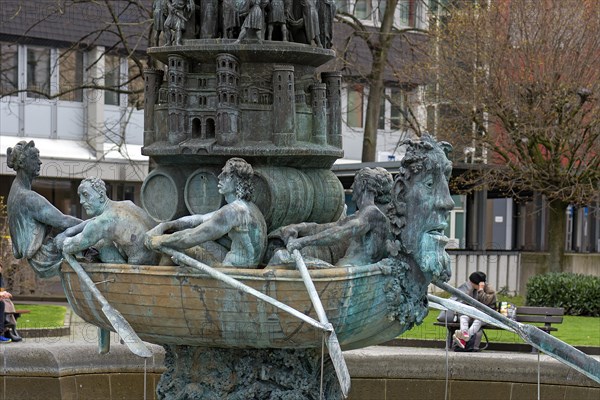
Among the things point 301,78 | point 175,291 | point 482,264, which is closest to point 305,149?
point 301,78

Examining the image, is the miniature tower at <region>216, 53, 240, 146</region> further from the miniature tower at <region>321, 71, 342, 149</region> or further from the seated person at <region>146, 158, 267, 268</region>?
the miniature tower at <region>321, 71, 342, 149</region>

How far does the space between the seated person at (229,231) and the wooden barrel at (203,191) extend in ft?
1.44

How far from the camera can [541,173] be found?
32781 mm

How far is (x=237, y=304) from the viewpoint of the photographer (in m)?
9.75

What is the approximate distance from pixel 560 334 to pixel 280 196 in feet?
45.5

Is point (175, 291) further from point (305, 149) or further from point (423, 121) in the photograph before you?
point (423, 121)

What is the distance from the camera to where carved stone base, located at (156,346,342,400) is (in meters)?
10.5

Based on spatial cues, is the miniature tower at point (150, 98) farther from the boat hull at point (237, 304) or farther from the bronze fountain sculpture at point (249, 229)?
the boat hull at point (237, 304)

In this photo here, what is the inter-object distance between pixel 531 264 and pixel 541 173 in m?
4.63

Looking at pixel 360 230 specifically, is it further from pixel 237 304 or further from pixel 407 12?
pixel 407 12

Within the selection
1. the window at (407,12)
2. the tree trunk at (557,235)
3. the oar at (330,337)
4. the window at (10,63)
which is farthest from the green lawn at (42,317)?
the window at (407,12)

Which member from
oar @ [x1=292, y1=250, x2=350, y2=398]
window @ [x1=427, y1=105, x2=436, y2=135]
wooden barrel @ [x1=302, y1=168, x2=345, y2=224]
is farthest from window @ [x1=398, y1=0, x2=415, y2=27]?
oar @ [x1=292, y1=250, x2=350, y2=398]

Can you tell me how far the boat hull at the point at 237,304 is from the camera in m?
9.70

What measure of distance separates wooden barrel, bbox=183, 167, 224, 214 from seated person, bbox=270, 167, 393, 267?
620 millimetres
